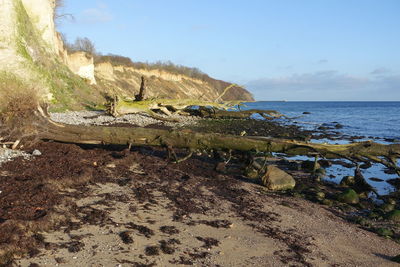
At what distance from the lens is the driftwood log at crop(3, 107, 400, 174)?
8.85m

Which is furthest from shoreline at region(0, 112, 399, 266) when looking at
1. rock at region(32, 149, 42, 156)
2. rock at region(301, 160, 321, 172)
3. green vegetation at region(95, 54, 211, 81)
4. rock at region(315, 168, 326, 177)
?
green vegetation at region(95, 54, 211, 81)

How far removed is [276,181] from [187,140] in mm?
2833

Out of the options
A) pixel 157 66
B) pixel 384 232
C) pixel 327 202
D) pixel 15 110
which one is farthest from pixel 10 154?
pixel 157 66

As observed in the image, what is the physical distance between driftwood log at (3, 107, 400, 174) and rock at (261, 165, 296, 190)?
81cm

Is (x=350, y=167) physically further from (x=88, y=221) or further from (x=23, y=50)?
(x=23, y=50)

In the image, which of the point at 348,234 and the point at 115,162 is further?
the point at 115,162

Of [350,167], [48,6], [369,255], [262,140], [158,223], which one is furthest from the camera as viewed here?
[48,6]

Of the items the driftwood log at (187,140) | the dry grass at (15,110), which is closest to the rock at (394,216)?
the driftwood log at (187,140)

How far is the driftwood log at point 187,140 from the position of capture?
8852 millimetres

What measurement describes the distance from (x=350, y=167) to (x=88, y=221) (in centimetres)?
1078

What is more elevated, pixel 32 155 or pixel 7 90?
pixel 7 90

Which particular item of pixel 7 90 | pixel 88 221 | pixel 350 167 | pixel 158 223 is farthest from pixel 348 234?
pixel 7 90

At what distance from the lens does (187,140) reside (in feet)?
31.0

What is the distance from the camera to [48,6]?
27.2 m
